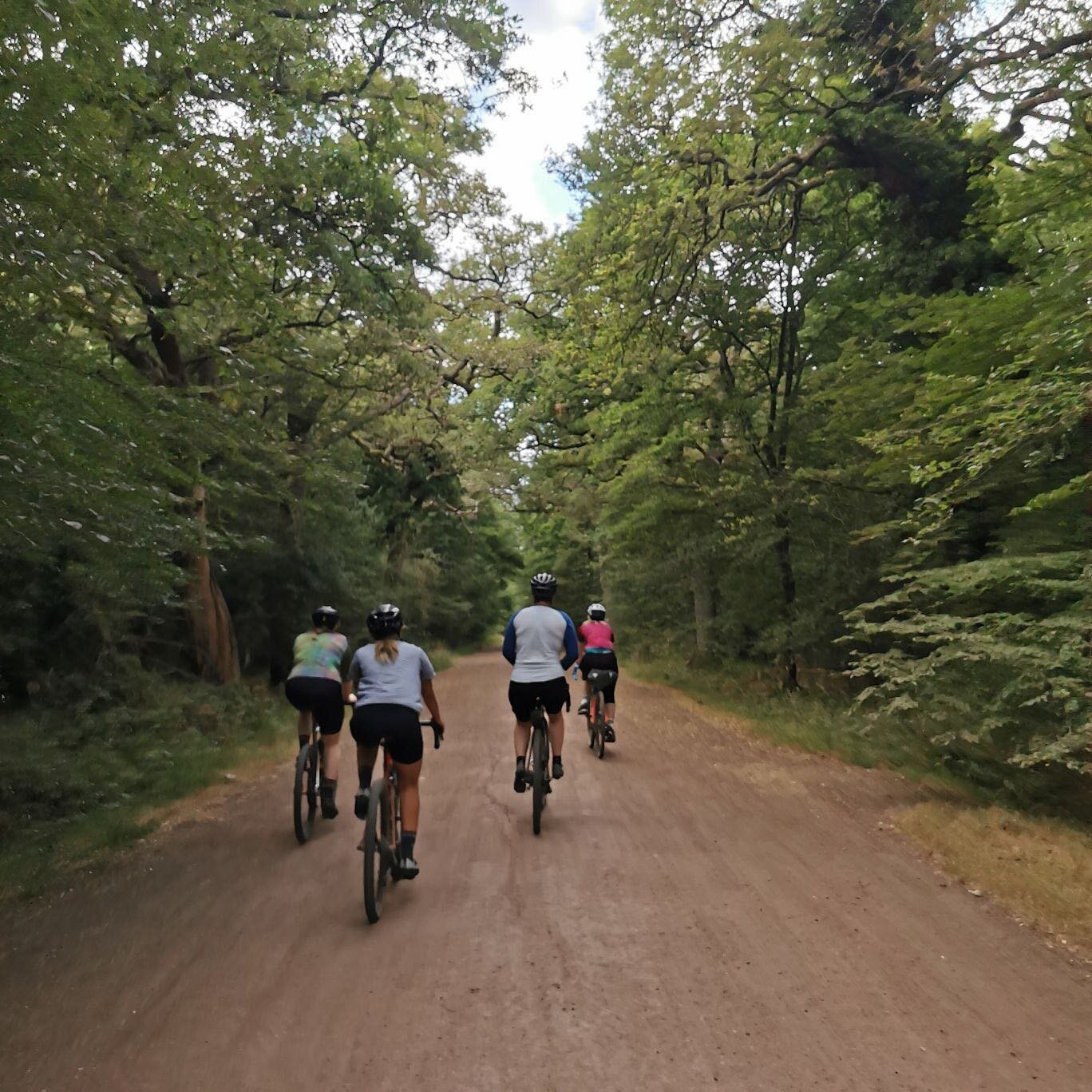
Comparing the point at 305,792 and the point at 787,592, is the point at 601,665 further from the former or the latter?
the point at 787,592

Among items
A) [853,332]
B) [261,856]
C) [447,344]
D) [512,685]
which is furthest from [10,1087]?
[447,344]

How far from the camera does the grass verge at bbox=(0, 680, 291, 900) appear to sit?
625 centimetres

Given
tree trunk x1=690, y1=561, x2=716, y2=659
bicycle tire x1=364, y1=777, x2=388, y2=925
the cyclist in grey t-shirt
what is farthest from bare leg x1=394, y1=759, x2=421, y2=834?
tree trunk x1=690, y1=561, x2=716, y2=659

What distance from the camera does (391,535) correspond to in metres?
26.8

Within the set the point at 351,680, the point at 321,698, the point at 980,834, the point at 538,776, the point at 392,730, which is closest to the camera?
the point at 392,730

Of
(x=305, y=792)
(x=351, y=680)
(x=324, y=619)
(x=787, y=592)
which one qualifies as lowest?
(x=305, y=792)

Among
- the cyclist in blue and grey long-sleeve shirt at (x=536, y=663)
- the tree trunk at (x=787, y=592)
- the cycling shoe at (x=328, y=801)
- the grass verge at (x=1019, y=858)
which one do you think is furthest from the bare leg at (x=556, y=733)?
the tree trunk at (x=787, y=592)

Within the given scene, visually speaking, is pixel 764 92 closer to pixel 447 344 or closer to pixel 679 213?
pixel 679 213

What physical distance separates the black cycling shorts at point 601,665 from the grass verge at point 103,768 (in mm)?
4295

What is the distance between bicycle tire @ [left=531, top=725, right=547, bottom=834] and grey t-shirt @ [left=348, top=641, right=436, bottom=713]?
5.29 feet

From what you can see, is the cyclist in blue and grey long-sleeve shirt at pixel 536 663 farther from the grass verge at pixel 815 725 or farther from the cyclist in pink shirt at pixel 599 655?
the grass verge at pixel 815 725

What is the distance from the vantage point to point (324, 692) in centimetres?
638

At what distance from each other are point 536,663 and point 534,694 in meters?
0.27

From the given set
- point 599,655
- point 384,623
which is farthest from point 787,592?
point 384,623
